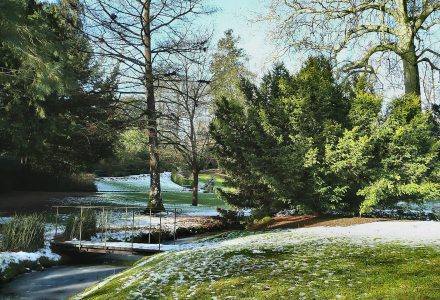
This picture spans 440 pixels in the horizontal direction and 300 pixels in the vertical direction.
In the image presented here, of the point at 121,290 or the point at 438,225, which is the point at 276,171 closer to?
the point at 438,225

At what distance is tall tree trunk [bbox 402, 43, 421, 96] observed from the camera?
15106 mm

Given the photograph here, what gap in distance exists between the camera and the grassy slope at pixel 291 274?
568 centimetres

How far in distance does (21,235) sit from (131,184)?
3092 cm

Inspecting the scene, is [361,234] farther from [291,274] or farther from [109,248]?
[109,248]

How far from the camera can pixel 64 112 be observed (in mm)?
20047

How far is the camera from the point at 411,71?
50.2 ft

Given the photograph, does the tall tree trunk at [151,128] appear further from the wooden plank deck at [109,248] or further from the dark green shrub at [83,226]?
the wooden plank deck at [109,248]

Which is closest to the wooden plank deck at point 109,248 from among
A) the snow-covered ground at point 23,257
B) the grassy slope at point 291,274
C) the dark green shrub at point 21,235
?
the snow-covered ground at point 23,257

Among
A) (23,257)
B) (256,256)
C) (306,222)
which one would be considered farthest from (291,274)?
(23,257)

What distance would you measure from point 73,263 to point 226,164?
21.2ft

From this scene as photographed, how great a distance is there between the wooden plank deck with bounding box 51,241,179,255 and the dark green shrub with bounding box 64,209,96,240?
0.87 metres

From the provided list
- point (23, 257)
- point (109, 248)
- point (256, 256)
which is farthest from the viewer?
point (109, 248)

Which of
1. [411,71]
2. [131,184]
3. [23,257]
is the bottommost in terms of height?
[23,257]

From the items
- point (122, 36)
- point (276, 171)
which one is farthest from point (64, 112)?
point (276, 171)
